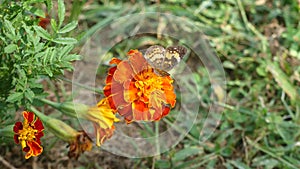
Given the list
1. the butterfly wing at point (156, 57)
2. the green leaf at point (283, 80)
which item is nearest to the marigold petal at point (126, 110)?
the butterfly wing at point (156, 57)

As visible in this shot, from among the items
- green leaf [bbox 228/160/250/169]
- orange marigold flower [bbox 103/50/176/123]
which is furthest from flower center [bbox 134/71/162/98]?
green leaf [bbox 228/160/250/169]

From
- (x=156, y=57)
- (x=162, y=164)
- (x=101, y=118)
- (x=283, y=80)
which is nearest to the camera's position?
(x=156, y=57)

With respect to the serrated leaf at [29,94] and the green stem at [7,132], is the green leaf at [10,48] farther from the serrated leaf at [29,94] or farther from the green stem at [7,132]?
the green stem at [7,132]

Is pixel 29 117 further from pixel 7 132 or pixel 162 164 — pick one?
pixel 162 164

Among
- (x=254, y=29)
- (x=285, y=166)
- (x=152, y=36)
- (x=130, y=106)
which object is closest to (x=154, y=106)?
(x=130, y=106)

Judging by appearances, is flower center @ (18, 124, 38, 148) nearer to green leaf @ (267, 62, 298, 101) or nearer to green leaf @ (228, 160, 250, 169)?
green leaf @ (228, 160, 250, 169)

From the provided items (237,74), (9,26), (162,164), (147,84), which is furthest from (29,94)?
(237,74)
